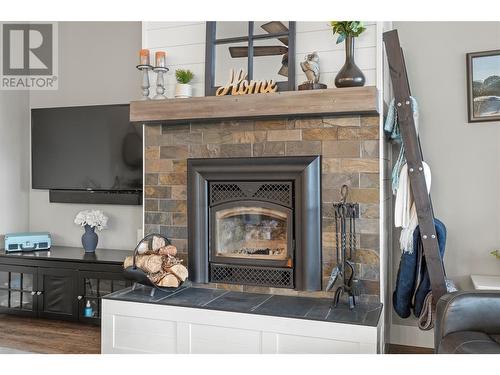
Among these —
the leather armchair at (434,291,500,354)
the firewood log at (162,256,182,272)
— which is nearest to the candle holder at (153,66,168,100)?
the firewood log at (162,256,182,272)

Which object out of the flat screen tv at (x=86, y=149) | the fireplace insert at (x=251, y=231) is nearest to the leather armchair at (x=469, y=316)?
the fireplace insert at (x=251, y=231)

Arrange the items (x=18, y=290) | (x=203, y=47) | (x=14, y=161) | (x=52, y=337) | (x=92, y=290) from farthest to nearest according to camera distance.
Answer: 1. (x=14, y=161)
2. (x=18, y=290)
3. (x=92, y=290)
4. (x=52, y=337)
5. (x=203, y=47)

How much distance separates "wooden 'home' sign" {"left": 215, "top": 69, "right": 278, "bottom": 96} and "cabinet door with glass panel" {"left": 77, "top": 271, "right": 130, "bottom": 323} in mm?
1639

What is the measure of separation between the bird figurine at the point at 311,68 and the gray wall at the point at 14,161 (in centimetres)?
283

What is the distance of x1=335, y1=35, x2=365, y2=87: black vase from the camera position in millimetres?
2662

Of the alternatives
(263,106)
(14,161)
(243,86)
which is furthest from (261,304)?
(14,161)

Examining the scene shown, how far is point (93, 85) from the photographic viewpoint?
4.14m

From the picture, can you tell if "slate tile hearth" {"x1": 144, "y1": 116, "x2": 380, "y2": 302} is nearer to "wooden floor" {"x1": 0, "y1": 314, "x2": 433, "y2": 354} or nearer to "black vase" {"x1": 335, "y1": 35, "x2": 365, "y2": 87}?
"black vase" {"x1": 335, "y1": 35, "x2": 365, "y2": 87}

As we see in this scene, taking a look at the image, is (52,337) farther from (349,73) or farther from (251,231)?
(349,73)

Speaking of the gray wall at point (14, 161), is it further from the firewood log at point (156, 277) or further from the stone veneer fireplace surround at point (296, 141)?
the firewood log at point (156, 277)

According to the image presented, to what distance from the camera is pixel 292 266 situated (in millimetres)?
2900

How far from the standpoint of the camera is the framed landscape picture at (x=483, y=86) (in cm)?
303

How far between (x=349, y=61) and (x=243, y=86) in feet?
2.14
